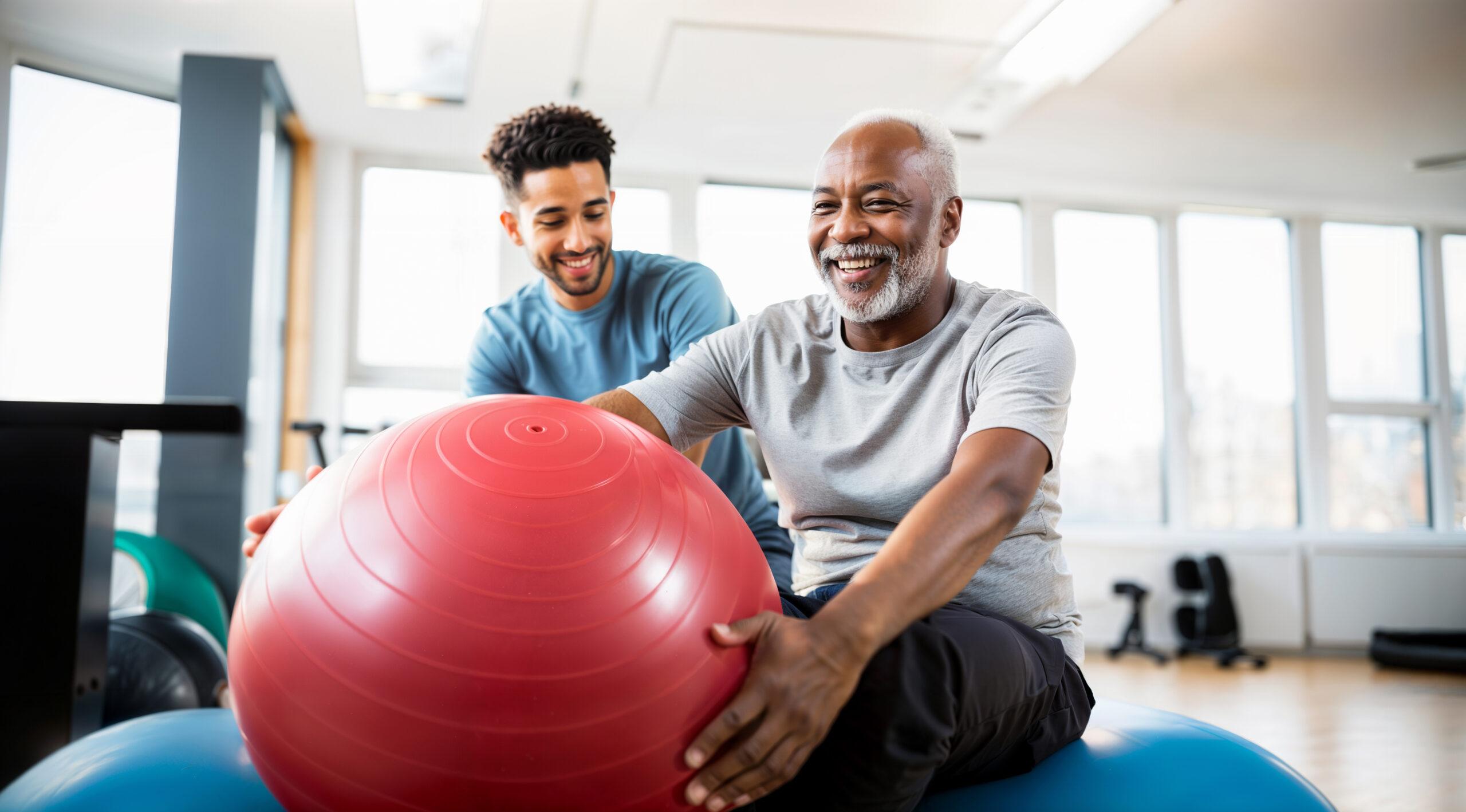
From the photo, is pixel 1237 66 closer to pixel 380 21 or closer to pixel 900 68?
pixel 900 68

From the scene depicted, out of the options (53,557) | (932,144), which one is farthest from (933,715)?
(53,557)

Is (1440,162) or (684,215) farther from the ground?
(1440,162)

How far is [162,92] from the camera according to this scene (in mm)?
4328

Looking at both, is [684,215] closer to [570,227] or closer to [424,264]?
[424,264]

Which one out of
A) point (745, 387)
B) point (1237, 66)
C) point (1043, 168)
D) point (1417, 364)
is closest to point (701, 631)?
point (745, 387)

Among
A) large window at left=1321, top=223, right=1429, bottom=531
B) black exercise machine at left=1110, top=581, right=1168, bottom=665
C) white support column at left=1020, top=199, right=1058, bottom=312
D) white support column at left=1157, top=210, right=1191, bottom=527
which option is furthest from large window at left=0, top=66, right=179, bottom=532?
large window at left=1321, top=223, right=1429, bottom=531

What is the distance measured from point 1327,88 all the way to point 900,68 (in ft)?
6.57

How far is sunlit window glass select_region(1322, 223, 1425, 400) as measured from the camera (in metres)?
6.66

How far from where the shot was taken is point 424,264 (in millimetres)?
5488

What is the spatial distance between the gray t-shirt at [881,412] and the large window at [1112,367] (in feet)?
16.3

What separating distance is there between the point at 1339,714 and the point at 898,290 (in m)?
3.57

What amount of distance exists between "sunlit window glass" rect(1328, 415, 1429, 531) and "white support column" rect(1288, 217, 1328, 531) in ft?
0.46

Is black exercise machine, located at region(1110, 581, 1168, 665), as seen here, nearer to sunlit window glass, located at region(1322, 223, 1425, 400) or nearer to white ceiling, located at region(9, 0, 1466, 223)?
sunlit window glass, located at region(1322, 223, 1425, 400)

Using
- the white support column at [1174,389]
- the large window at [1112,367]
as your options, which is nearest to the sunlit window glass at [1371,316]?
the white support column at [1174,389]
